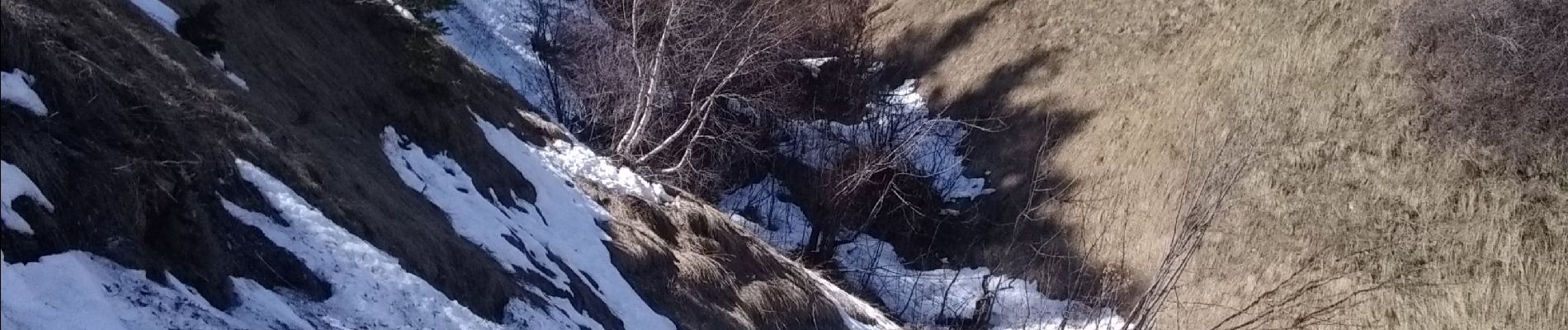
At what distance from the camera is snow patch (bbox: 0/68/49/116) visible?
5.75 metres

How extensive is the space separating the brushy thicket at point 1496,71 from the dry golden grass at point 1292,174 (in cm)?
15

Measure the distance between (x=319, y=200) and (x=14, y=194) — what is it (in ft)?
8.05

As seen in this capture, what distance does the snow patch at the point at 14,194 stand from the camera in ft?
16.9

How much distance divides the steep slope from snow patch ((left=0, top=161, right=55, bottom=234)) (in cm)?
1

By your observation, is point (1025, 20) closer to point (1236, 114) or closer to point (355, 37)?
point (1236, 114)

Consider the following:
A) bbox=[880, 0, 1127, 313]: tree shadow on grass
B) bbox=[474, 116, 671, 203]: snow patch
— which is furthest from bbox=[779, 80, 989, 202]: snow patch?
bbox=[474, 116, 671, 203]: snow patch

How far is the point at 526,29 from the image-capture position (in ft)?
70.0

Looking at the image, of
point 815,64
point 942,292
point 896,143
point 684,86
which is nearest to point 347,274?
point 942,292

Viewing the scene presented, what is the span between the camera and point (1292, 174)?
14.4 metres

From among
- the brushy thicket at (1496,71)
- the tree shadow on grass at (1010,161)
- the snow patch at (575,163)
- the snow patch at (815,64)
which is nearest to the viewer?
the brushy thicket at (1496,71)

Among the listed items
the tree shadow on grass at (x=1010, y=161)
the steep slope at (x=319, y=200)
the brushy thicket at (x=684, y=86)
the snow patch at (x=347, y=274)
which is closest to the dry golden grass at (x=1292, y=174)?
the tree shadow on grass at (x=1010, y=161)

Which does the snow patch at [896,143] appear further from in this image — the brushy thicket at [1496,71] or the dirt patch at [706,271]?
the brushy thicket at [1496,71]

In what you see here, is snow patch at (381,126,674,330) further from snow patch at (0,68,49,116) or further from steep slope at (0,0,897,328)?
snow patch at (0,68,49,116)

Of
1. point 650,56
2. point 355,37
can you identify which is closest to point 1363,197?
point 650,56
